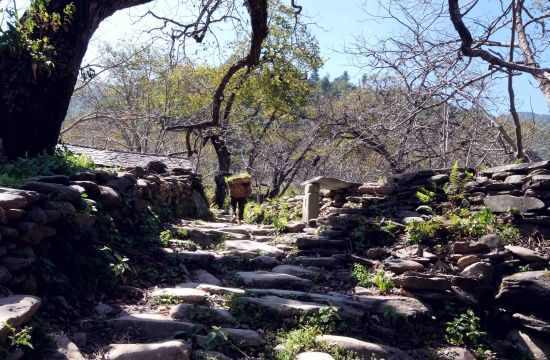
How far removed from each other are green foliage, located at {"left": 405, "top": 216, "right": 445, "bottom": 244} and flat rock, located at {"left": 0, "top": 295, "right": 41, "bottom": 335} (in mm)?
4667

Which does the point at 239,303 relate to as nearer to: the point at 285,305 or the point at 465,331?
the point at 285,305

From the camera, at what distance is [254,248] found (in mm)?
7312

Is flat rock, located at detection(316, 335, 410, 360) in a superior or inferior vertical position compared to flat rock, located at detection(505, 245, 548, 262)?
inferior

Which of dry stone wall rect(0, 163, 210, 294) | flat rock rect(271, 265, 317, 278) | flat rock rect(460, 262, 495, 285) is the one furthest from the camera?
flat rock rect(271, 265, 317, 278)

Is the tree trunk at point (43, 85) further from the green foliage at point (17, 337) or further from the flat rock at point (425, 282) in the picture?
the flat rock at point (425, 282)

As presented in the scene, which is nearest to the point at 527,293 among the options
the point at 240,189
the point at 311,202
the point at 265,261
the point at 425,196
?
the point at 425,196

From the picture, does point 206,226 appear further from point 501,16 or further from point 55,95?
point 501,16

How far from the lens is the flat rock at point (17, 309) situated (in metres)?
3.09

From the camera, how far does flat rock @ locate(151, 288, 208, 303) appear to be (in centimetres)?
→ 484

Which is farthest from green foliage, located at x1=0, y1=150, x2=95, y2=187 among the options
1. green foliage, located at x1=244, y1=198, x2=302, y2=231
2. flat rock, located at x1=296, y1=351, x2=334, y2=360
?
green foliage, located at x1=244, y1=198, x2=302, y2=231

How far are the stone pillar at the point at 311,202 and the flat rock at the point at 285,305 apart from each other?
4.22 m

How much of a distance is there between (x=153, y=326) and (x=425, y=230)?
3.91 metres

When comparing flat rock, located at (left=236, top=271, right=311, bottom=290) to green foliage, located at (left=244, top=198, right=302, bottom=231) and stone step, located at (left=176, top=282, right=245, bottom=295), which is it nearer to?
stone step, located at (left=176, top=282, right=245, bottom=295)

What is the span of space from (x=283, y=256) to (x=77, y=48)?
13.3 feet
